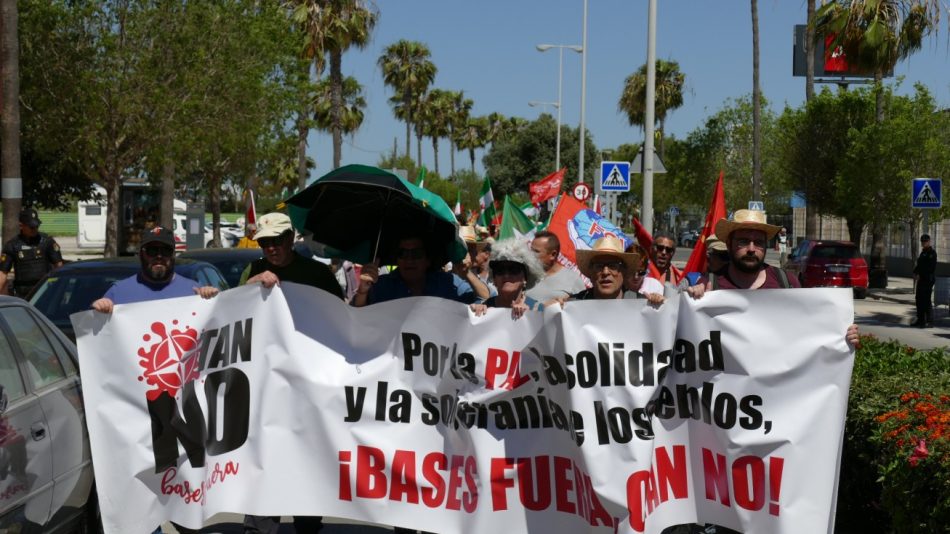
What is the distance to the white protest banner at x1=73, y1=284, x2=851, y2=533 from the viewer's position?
17.5ft

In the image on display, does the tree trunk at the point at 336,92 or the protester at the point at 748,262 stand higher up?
the tree trunk at the point at 336,92

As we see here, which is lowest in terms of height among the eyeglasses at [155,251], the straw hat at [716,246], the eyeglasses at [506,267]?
the eyeglasses at [506,267]

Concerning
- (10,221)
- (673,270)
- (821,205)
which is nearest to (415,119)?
(821,205)

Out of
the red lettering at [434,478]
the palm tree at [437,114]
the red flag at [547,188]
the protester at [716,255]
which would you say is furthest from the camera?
the palm tree at [437,114]

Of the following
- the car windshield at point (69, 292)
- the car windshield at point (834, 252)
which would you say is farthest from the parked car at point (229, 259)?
the car windshield at point (834, 252)

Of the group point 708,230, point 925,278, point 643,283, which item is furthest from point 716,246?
point 925,278

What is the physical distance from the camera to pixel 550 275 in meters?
7.36

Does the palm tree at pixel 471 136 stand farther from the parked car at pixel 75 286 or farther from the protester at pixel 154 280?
the protester at pixel 154 280

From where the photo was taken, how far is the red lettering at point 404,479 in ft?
18.4

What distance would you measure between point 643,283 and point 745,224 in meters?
1.99

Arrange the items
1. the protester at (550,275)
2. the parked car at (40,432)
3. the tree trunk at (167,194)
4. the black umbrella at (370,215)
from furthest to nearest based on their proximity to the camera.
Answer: the tree trunk at (167,194), the protester at (550,275), the black umbrella at (370,215), the parked car at (40,432)

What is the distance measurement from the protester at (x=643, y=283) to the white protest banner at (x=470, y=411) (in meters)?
0.07

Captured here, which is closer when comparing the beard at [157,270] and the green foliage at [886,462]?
the green foliage at [886,462]

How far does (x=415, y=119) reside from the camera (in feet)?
283
